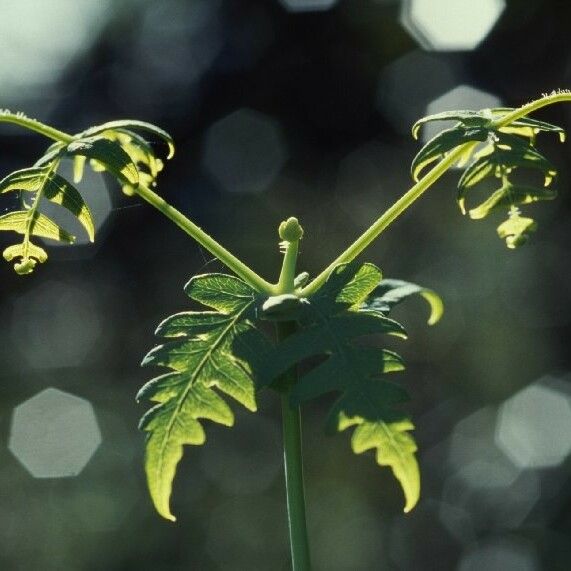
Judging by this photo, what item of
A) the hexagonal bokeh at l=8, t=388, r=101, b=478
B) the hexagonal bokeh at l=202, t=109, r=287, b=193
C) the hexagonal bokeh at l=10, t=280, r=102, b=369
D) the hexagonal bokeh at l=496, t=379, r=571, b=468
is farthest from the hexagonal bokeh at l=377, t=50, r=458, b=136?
the hexagonal bokeh at l=8, t=388, r=101, b=478

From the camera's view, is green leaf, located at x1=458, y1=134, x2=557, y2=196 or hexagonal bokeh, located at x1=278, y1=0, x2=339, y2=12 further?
hexagonal bokeh, located at x1=278, y1=0, x2=339, y2=12

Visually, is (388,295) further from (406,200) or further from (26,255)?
(26,255)

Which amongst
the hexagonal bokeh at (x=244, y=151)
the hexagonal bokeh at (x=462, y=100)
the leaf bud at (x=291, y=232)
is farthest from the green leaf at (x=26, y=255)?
the hexagonal bokeh at (x=244, y=151)

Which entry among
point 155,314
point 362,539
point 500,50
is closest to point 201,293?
point 362,539

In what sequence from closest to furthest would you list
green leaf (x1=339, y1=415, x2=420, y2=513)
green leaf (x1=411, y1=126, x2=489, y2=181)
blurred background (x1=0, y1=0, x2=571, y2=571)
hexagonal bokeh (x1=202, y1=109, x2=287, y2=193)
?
1. green leaf (x1=339, y1=415, x2=420, y2=513)
2. green leaf (x1=411, y1=126, x2=489, y2=181)
3. blurred background (x1=0, y1=0, x2=571, y2=571)
4. hexagonal bokeh (x1=202, y1=109, x2=287, y2=193)

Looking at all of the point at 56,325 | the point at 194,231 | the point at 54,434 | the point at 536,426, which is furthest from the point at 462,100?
the point at 194,231

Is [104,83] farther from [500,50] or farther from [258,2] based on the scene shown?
[500,50]

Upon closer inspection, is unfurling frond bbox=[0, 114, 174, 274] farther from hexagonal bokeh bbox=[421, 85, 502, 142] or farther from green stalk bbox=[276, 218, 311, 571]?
hexagonal bokeh bbox=[421, 85, 502, 142]
